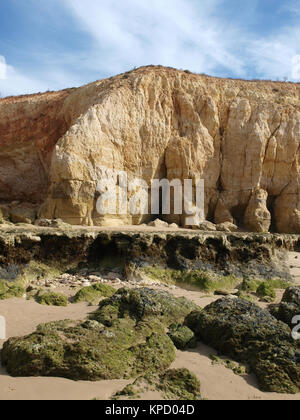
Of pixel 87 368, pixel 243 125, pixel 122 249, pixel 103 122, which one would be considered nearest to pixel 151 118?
pixel 103 122

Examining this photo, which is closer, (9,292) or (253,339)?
(253,339)

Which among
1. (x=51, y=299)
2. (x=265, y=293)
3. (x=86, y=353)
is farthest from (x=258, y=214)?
(x=86, y=353)

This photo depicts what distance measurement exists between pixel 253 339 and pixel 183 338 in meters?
1.06

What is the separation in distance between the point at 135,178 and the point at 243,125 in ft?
30.5

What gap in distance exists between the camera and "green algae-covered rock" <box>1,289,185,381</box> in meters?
4.18

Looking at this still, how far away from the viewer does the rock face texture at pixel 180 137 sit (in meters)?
21.4

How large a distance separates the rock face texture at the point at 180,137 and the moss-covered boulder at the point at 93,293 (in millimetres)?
10992

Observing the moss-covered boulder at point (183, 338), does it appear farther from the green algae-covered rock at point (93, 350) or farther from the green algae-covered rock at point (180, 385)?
the green algae-covered rock at point (180, 385)

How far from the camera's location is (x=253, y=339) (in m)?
5.12

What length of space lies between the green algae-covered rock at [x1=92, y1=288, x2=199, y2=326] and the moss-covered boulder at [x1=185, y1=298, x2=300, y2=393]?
0.42 meters

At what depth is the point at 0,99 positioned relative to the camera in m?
29.7

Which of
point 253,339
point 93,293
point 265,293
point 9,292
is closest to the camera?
point 253,339

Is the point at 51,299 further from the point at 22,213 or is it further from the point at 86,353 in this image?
the point at 22,213

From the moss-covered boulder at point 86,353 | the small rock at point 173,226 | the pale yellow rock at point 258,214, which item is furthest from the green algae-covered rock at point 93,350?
the pale yellow rock at point 258,214
